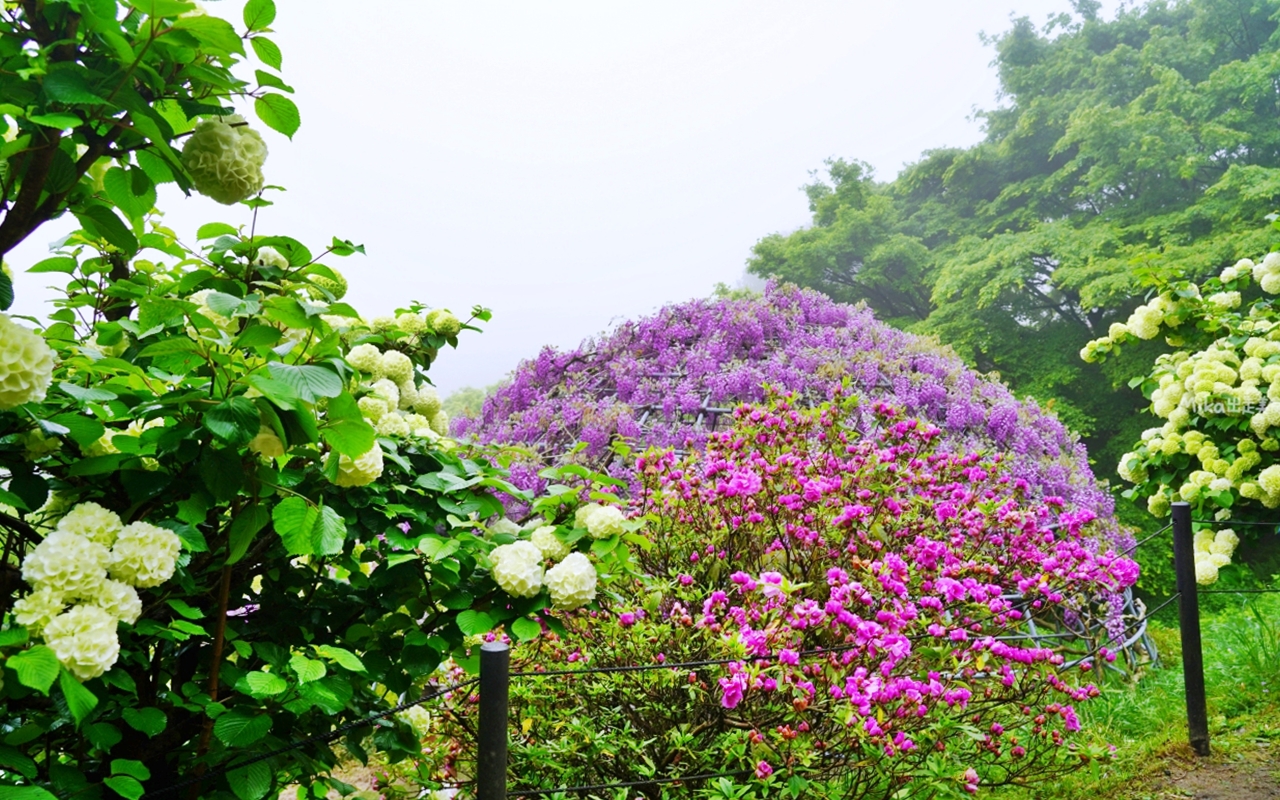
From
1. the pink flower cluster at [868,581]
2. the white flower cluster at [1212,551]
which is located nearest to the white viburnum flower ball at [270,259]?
the pink flower cluster at [868,581]

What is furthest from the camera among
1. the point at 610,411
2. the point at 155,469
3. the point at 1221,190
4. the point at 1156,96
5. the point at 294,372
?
the point at 1156,96

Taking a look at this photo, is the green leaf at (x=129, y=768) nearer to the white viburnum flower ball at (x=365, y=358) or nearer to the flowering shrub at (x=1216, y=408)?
the white viburnum flower ball at (x=365, y=358)

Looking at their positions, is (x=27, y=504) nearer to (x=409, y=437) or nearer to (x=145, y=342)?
(x=145, y=342)

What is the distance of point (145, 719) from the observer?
1224mm

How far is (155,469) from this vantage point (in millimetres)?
1199

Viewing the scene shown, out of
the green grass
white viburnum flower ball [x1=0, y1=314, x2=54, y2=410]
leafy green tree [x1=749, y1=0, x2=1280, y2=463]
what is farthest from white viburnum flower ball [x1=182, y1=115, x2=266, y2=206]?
leafy green tree [x1=749, y1=0, x2=1280, y2=463]

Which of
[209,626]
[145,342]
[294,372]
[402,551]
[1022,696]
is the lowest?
[1022,696]

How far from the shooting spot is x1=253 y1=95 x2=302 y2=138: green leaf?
1.06 meters

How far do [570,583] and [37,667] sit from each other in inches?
29.9

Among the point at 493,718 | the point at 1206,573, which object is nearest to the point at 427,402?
the point at 493,718

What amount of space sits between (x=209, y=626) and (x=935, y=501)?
2.28m

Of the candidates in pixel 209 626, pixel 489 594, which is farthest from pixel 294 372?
pixel 209 626

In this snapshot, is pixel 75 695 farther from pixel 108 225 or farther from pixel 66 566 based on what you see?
pixel 108 225

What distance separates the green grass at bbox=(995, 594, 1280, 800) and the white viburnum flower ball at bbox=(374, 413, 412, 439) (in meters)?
2.29
